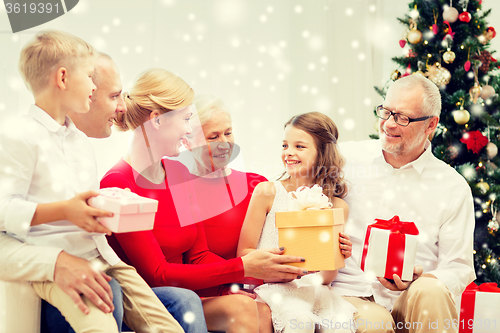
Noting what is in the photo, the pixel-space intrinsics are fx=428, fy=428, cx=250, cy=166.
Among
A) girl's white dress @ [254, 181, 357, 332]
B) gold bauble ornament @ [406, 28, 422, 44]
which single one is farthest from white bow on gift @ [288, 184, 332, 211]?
gold bauble ornament @ [406, 28, 422, 44]

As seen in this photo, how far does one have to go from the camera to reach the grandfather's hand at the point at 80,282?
3.74ft

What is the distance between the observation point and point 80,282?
115 centimetres

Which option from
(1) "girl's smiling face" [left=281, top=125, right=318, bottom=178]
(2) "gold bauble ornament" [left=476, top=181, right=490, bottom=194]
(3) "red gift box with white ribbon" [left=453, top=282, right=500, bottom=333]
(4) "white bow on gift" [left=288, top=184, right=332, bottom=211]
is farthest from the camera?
(2) "gold bauble ornament" [left=476, top=181, right=490, bottom=194]

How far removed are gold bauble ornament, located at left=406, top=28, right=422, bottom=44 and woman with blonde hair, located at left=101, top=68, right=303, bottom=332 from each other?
1.98 meters

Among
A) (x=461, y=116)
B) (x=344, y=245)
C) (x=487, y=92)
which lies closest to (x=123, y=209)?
(x=344, y=245)

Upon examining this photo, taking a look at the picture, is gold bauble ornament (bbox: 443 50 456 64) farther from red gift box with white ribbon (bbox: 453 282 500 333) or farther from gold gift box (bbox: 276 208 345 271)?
gold gift box (bbox: 276 208 345 271)

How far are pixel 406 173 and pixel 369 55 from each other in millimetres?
1905

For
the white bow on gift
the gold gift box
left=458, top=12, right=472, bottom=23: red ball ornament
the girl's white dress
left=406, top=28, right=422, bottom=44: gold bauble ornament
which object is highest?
left=458, top=12, right=472, bottom=23: red ball ornament

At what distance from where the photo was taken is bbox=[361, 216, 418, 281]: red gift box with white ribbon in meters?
1.66

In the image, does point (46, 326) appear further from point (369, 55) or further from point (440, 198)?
point (369, 55)

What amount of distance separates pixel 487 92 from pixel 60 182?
2825 millimetres

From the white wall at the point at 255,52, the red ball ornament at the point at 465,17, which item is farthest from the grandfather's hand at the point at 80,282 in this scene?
the red ball ornament at the point at 465,17

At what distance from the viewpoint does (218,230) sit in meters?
1.94

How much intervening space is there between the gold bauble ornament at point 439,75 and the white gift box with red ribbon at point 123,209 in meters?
2.48
